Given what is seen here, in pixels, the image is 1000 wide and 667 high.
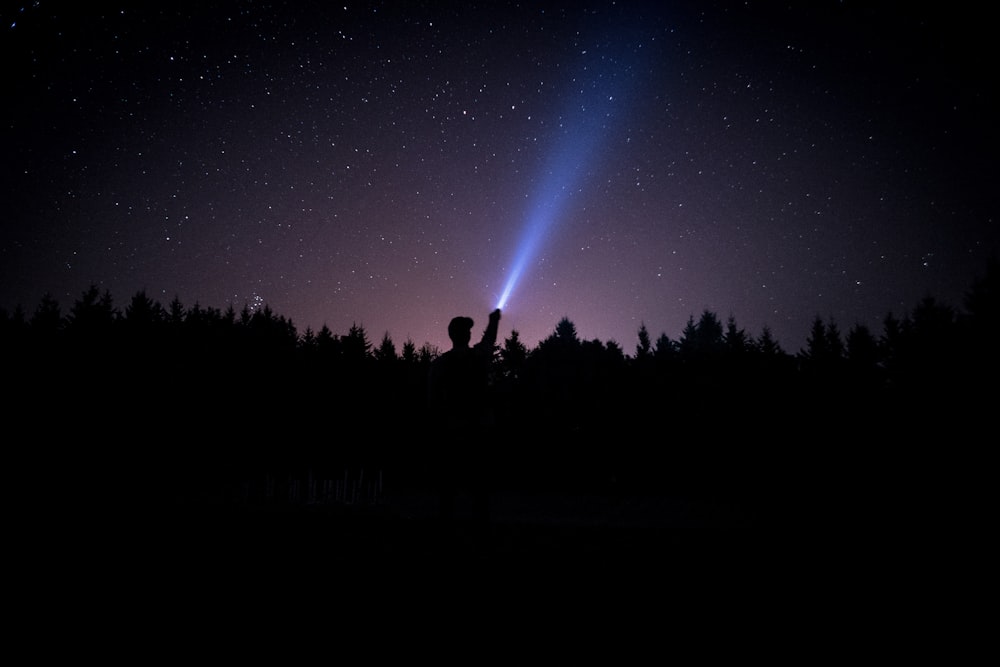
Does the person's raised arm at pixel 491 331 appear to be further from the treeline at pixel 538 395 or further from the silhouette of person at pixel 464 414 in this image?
the treeline at pixel 538 395

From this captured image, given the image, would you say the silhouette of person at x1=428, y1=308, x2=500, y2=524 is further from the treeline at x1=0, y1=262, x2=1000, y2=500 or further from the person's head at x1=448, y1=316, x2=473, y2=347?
the treeline at x1=0, y1=262, x2=1000, y2=500

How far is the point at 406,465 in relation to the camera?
38656mm

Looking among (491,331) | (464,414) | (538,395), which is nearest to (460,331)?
(491,331)

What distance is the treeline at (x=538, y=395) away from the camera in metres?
31.8

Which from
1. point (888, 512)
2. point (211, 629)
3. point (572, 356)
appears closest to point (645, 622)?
point (211, 629)

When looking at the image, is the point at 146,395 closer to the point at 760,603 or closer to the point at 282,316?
the point at 282,316

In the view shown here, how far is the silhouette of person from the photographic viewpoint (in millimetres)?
4180

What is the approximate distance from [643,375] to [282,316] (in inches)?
1803

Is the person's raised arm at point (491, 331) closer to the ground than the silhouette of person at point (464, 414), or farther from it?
farther from it

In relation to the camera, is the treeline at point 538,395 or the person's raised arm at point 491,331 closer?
the person's raised arm at point 491,331

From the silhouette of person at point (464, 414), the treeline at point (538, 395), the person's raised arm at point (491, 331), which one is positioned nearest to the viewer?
the silhouette of person at point (464, 414)

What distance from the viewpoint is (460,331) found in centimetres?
468

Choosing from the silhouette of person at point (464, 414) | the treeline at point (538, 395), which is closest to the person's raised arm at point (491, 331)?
the silhouette of person at point (464, 414)

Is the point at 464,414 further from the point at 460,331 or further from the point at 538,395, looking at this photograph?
the point at 538,395
